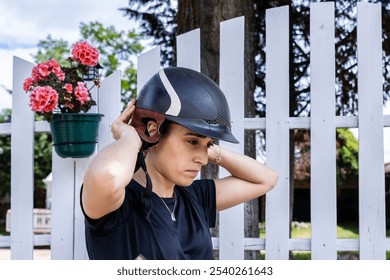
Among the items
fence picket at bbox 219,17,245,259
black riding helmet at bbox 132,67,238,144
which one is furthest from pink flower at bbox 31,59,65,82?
black riding helmet at bbox 132,67,238,144

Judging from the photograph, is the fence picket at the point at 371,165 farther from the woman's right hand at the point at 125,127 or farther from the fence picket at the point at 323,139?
the woman's right hand at the point at 125,127

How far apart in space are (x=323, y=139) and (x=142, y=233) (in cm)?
163

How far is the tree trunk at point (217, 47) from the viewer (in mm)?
3801

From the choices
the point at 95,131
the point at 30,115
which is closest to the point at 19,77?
the point at 30,115

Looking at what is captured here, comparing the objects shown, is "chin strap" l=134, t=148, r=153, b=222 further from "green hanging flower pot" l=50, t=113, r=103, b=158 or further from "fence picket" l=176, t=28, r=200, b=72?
"fence picket" l=176, t=28, r=200, b=72

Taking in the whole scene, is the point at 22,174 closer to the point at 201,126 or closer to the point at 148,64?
the point at 148,64

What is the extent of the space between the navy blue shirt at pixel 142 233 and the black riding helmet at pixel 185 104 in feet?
0.71

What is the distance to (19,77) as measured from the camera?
3.45 metres

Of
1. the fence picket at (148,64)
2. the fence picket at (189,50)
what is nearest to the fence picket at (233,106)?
the fence picket at (189,50)

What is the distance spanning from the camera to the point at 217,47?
12.7 ft

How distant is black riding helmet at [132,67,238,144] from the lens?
191 centimetres

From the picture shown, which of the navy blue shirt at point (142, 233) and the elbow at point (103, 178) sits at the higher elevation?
the elbow at point (103, 178)
